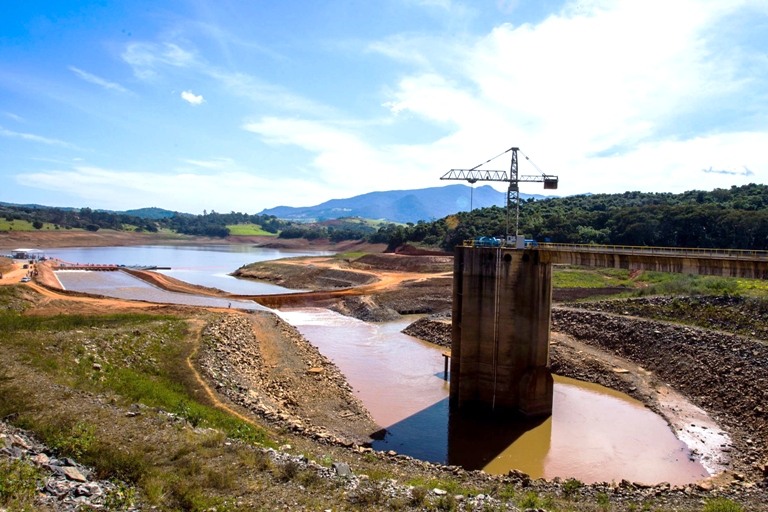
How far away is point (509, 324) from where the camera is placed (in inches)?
1004

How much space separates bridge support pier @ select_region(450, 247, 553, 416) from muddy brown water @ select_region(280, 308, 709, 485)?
52.2 inches

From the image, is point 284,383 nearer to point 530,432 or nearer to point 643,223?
point 530,432

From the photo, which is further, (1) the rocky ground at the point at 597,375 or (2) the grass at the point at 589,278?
(2) the grass at the point at 589,278

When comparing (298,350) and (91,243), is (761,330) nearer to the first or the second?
(298,350)

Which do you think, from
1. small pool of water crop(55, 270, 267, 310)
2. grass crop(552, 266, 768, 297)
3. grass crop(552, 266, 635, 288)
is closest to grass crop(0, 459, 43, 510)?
grass crop(552, 266, 768, 297)

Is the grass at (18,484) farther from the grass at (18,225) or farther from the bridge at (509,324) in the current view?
the grass at (18,225)

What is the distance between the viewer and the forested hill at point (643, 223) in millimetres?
68688

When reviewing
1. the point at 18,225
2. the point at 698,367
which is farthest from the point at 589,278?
the point at 18,225

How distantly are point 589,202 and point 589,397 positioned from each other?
10935cm

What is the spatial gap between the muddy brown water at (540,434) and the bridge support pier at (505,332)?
1.33 meters

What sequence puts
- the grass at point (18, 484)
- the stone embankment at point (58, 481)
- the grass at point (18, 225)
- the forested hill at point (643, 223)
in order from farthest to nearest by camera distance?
1. the grass at point (18, 225)
2. the forested hill at point (643, 223)
3. the stone embankment at point (58, 481)
4. the grass at point (18, 484)

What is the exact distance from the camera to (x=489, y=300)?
25719 millimetres

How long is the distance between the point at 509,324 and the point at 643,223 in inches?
2481

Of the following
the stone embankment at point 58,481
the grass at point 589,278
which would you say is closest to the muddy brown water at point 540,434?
the stone embankment at point 58,481
